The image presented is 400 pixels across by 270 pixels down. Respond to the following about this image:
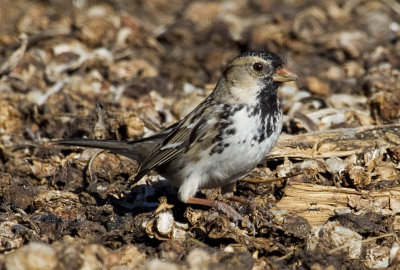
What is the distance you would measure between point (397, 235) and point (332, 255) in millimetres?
728

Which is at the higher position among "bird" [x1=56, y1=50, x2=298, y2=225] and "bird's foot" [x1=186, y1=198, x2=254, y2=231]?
"bird" [x1=56, y1=50, x2=298, y2=225]

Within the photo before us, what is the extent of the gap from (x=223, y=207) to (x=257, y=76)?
1.13m

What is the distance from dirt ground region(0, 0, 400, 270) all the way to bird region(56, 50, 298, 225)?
0.29m

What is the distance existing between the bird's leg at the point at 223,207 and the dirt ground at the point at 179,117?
6 cm

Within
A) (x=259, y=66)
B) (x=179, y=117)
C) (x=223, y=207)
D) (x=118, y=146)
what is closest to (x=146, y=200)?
(x=118, y=146)

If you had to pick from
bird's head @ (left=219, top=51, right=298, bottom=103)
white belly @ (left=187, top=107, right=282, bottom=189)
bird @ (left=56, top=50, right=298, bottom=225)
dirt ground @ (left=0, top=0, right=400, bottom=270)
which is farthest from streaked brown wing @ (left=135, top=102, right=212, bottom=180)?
dirt ground @ (left=0, top=0, right=400, bottom=270)

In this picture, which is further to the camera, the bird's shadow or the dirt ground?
the bird's shadow

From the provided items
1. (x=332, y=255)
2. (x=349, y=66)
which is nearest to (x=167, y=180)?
(x=332, y=255)

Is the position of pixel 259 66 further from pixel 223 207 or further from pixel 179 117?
pixel 179 117

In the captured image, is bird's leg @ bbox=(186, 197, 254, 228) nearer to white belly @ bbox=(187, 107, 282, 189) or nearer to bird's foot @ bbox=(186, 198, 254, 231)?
bird's foot @ bbox=(186, 198, 254, 231)

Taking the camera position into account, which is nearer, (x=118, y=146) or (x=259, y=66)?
(x=259, y=66)

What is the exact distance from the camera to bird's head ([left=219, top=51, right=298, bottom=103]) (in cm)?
562

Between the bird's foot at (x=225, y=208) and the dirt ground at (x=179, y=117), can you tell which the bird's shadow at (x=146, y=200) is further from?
the bird's foot at (x=225, y=208)

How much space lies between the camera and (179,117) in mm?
7312
